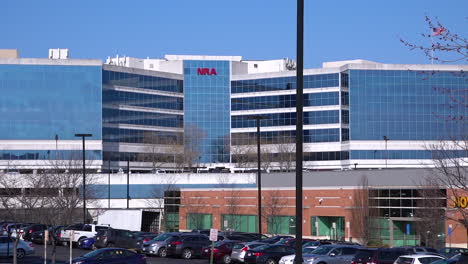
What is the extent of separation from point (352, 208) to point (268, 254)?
2524 cm

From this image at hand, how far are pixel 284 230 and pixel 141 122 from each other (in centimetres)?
4776

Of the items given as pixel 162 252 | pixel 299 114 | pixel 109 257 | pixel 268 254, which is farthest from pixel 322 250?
pixel 299 114

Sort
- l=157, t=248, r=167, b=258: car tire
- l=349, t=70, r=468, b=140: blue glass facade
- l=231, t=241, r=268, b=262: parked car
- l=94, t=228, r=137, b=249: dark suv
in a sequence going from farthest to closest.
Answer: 1. l=349, t=70, r=468, b=140: blue glass facade
2. l=94, t=228, r=137, b=249: dark suv
3. l=157, t=248, r=167, b=258: car tire
4. l=231, t=241, r=268, b=262: parked car

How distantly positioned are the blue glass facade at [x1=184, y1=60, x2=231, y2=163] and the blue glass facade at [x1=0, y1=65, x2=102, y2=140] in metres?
17.2

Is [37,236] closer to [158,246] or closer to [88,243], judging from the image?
[88,243]

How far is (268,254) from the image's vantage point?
41.0 m

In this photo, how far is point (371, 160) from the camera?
109562 mm

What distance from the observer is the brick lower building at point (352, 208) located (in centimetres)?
5669

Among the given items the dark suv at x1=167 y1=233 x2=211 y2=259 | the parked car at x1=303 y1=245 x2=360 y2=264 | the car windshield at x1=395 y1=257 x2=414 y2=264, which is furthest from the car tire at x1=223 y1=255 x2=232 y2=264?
the car windshield at x1=395 y1=257 x2=414 y2=264

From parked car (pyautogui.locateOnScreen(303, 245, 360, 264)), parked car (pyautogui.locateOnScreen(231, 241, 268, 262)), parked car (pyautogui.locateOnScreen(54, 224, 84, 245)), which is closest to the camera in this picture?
parked car (pyautogui.locateOnScreen(303, 245, 360, 264))

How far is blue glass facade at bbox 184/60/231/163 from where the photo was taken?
121062 millimetres

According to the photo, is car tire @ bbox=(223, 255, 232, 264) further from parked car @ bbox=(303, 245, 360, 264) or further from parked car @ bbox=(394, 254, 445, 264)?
parked car @ bbox=(394, 254, 445, 264)

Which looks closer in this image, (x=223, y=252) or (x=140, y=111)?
(x=223, y=252)

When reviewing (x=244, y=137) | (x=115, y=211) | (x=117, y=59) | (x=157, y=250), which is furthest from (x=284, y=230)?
(x=117, y=59)
